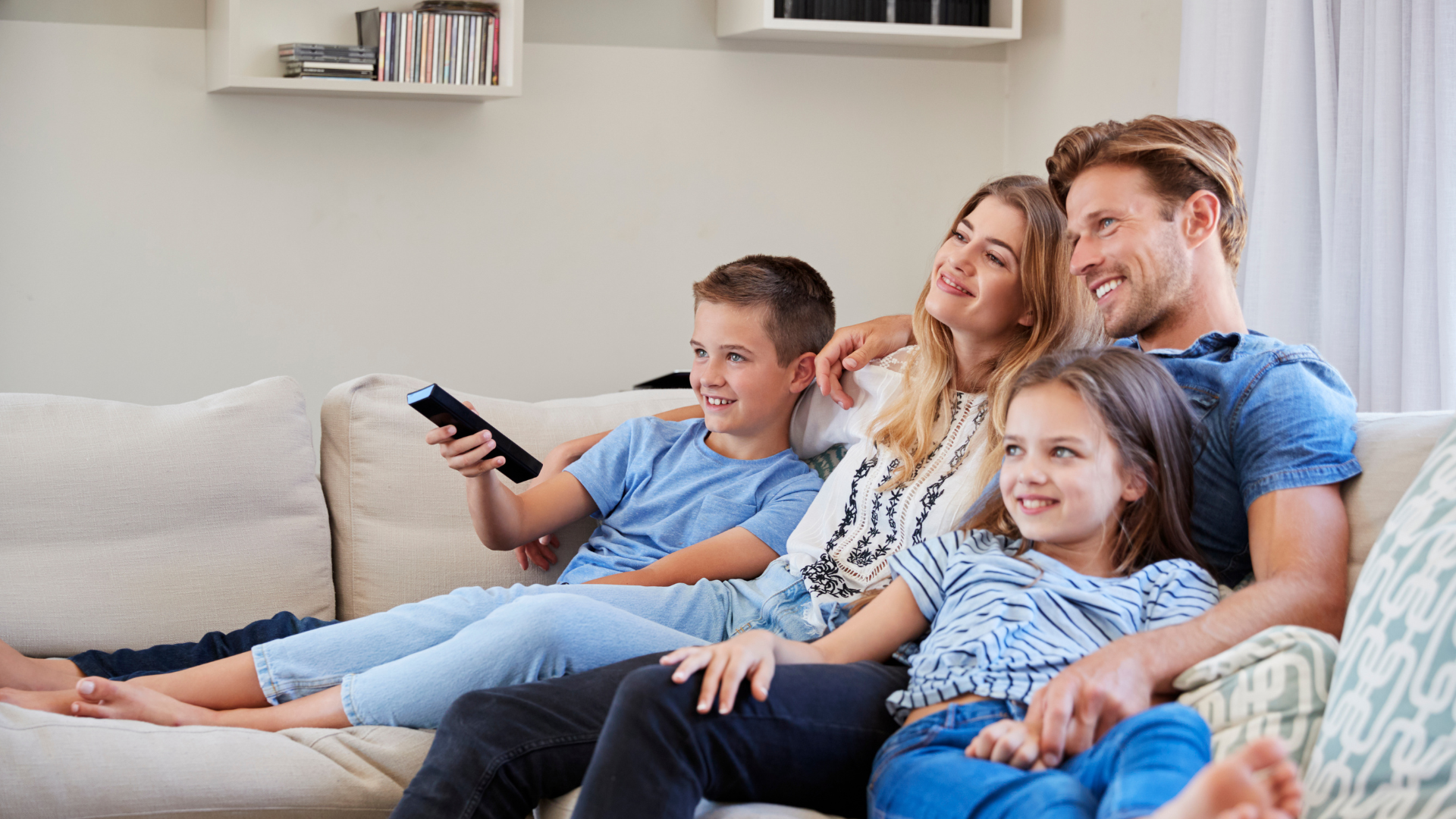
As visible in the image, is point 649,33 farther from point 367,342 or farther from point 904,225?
point 367,342

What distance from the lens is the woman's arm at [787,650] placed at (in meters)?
1.16

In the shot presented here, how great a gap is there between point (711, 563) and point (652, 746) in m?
0.65

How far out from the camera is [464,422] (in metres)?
1.70

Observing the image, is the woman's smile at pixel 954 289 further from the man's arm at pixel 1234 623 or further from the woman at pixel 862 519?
the man's arm at pixel 1234 623

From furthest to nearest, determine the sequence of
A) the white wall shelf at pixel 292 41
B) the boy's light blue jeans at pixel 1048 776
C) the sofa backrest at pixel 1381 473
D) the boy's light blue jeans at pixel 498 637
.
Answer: the white wall shelf at pixel 292 41
the boy's light blue jeans at pixel 498 637
the sofa backrest at pixel 1381 473
the boy's light blue jeans at pixel 1048 776

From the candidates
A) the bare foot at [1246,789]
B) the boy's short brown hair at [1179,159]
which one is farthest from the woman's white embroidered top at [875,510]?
the bare foot at [1246,789]

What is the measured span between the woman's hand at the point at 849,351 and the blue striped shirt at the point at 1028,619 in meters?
0.58

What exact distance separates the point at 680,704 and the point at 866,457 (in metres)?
0.65

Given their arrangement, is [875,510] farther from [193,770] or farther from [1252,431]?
[193,770]

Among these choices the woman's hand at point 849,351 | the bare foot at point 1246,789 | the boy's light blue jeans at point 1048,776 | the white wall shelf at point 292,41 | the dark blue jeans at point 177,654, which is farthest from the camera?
the white wall shelf at point 292,41

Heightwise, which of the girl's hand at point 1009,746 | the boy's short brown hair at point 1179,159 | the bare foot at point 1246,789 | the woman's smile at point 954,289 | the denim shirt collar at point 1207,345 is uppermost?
the boy's short brown hair at point 1179,159

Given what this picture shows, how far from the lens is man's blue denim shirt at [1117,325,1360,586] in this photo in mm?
1319

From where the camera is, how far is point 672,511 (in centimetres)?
191

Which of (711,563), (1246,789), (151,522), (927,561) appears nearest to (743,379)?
(711,563)
